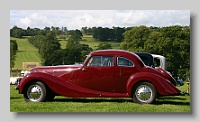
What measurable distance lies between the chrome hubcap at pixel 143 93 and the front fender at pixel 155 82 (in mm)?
162

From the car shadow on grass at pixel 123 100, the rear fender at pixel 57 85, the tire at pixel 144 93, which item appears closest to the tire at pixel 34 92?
the rear fender at pixel 57 85

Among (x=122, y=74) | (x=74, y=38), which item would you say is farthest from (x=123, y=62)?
(x=74, y=38)

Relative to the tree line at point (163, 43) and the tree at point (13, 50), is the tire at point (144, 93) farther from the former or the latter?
the tree at point (13, 50)

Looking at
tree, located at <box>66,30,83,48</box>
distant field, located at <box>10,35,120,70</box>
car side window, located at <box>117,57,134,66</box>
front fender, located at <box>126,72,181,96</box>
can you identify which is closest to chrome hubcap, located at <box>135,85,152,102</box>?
front fender, located at <box>126,72,181,96</box>

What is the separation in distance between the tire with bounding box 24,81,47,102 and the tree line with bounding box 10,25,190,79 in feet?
1.83

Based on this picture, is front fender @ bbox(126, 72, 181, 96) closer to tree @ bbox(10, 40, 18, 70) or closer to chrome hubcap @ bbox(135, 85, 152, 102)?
chrome hubcap @ bbox(135, 85, 152, 102)

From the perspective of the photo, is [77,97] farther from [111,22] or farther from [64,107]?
[111,22]

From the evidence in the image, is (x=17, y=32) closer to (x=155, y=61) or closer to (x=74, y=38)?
(x=74, y=38)

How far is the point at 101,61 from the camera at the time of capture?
1920cm

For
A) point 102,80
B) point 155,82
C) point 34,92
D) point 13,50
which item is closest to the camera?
point 155,82

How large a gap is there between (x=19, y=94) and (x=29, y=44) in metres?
1.19

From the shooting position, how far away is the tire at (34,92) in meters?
19.4

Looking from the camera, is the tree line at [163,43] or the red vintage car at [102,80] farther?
the tree line at [163,43]

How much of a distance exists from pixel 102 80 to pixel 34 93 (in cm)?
164
